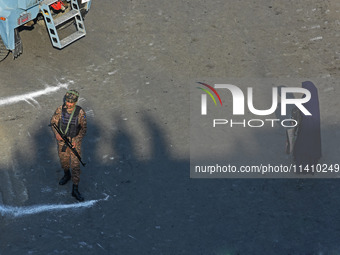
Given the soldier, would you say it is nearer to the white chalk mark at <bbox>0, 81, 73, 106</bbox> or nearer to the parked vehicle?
the white chalk mark at <bbox>0, 81, 73, 106</bbox>

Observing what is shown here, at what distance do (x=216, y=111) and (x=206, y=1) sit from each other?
4.37 metres

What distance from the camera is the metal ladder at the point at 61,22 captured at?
13984 millimetres

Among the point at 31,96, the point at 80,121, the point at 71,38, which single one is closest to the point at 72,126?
the point at 80,121

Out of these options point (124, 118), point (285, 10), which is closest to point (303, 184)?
point (124, 118)

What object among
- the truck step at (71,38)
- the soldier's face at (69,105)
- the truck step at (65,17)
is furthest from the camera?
the truck step at (71,38)

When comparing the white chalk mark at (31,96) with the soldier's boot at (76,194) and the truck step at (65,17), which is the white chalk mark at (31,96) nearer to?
the truck step at (65,17)

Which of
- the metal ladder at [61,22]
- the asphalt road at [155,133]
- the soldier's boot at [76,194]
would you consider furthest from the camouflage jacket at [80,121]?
the metal ladder at [61,22]

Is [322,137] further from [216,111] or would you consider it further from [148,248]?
[148,248]

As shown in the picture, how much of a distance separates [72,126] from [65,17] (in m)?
4.68

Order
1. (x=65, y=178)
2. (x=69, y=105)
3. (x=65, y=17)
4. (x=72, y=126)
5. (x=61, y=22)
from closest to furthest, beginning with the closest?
(x=69, y=105)
(x=72, y=126)
(x=65, y=178)
(x=61, y=22)
(x=65, y=17)

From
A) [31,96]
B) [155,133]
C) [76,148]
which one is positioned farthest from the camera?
[31,96]

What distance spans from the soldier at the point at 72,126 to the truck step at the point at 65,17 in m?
4.17

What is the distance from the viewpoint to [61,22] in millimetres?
14258

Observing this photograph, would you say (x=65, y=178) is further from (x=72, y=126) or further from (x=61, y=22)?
(x=61, y=22)
